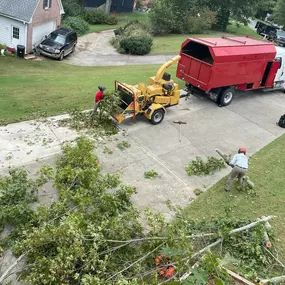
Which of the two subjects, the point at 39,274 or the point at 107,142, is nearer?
the point at 39,274

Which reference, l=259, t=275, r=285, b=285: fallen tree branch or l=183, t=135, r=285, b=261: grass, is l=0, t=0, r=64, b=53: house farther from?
l=259, t=275, r=285, b=285: fallen tree branch

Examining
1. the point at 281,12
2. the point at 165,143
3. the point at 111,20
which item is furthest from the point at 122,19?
the point at 165,143

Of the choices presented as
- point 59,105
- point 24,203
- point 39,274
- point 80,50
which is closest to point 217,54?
point 59,105

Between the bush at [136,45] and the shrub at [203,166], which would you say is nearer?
the shrub at [203,166]

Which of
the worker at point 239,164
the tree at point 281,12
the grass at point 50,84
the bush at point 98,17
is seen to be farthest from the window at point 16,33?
the tree at point 281,12

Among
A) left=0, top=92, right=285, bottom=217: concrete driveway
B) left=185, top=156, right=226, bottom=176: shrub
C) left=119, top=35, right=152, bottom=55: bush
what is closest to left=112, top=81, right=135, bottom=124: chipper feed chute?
left=0, top=92, right=285, bottom=217: concrete driveway

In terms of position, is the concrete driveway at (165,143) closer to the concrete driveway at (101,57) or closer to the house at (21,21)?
the concrete driveway at (101,57)

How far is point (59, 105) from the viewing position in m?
13.7

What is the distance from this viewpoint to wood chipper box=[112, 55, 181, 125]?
12070 millimetres

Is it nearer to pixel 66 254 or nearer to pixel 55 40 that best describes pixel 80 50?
pixel 55 40

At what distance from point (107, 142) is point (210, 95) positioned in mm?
6235

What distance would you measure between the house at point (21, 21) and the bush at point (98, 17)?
41.5ft

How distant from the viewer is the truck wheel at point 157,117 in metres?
12.6

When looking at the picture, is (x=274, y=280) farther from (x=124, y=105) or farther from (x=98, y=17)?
(x=98, y=17)
